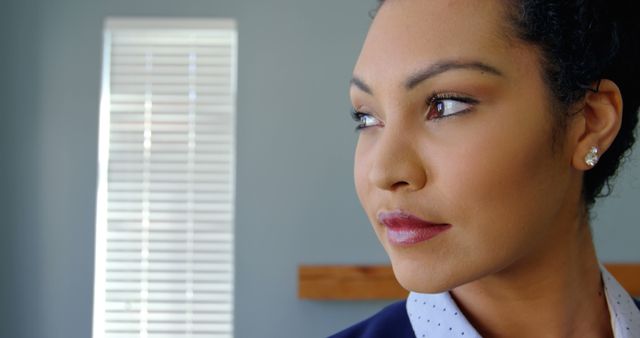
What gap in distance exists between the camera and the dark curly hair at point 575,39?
685mm

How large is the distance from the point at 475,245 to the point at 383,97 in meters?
0.18

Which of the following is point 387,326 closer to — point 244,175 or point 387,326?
point 387,326

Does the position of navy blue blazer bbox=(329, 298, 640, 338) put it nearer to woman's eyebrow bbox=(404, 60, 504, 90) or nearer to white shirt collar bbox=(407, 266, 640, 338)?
white shirt collar bbox=(407, 266, 640, 338)

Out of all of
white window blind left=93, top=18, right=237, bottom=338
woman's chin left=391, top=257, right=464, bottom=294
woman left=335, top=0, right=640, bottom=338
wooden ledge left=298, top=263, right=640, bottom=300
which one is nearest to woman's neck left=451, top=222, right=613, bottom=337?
woman left=335, top=0, right=640, bottom=338

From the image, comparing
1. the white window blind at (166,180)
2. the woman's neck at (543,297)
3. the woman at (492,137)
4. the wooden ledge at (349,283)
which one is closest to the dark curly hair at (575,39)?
the woman at (492,137)

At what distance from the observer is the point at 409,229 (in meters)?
0.67

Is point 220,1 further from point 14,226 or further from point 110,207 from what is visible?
point 14,226

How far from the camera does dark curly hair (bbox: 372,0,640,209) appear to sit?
68cm

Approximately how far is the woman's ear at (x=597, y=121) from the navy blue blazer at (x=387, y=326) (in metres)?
0.26

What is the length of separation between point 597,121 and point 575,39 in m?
0.09

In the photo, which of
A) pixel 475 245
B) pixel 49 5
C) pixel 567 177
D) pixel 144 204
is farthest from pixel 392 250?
pixel 49 5

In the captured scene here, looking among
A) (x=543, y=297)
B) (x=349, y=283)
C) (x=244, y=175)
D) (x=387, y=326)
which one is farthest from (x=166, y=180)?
(x=543, y=297)

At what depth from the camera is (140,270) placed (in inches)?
101

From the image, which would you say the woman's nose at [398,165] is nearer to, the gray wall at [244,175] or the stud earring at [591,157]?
the stud earring at [591,157]
